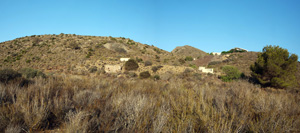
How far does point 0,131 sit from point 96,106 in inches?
58.7

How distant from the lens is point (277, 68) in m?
16.7

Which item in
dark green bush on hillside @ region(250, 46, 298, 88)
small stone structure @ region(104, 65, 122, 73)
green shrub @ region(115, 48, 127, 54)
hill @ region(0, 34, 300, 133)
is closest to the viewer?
hill @ region(0, 34, 300, 133)

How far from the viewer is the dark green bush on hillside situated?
1647cm

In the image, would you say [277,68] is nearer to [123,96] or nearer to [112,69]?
[123,96]

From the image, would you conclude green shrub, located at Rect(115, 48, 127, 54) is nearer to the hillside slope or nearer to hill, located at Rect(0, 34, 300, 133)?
the hillside slope

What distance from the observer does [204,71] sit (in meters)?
27.1

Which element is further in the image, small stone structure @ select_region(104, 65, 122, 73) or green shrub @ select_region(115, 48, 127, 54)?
green shrub @ select_region(115, 48, 127, 54)

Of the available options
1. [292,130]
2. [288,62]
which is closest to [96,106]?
[292,130]

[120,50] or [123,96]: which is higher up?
[120,50]

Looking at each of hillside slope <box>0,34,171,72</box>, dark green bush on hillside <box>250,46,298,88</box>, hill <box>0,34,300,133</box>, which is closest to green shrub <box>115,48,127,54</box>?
hillside slope <box>0,34,171,72</box>

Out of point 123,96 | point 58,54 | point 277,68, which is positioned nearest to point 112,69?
point 58,54

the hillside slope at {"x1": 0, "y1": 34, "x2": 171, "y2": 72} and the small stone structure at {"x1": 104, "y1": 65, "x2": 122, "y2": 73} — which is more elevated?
the hillside slope at {"x1": 0, "y1": 34, "x2": 171, "y2": 72}

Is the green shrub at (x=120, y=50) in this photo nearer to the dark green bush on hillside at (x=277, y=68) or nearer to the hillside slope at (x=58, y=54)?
the hillside slope at (x=58, y=54)

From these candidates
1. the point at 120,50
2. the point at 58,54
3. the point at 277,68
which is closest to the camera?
the point at 277,68
